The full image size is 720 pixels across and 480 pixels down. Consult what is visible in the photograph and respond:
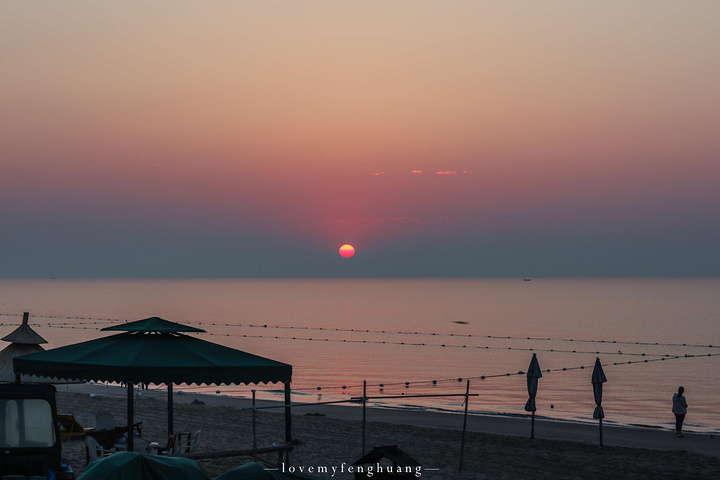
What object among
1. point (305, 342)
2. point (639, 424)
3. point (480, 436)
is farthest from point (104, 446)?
point (305, 342)

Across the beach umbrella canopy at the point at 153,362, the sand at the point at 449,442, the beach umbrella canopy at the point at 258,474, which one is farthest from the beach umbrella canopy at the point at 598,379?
the beach umbrella canopy at the point at 258,474

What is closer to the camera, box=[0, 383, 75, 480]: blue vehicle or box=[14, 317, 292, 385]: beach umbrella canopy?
box=[0, 383, 75, 480]: blue vehicle

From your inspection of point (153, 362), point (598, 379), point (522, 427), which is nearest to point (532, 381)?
point (598, 379)

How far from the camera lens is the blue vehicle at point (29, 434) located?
34.3ft

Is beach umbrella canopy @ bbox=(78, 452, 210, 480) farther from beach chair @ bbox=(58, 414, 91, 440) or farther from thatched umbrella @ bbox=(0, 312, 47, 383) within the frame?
thatched umbrella @ bbox=(0, 312, 47, 383)

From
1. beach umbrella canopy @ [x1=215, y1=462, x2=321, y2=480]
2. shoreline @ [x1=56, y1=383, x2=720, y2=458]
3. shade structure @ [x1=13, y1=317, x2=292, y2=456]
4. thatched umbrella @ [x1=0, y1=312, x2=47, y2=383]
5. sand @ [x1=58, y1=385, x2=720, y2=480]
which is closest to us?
beach umbrella canopy @ [x1=215, y1=462, x2=321, y2=480]

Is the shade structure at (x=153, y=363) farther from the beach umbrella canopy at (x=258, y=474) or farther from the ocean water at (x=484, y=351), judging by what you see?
the ocean water at (x=484, y=351)

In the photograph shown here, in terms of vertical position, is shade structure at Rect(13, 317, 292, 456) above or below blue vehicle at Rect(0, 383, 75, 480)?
above

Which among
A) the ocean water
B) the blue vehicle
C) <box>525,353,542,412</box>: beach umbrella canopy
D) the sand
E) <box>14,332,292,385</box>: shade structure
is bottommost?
the ocean water

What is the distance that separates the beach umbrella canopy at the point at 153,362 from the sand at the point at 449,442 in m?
3.88

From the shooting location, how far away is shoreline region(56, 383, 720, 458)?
24891 mm

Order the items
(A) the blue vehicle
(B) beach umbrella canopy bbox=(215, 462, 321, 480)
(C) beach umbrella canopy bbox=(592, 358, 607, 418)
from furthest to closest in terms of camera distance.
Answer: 1. (C) beach umbrella canopy bbox=(592, 358, 607, 418)
2. (A) the blue vehicle
3. (B) beach umbrella canopy bbox=(215, 462, 321, 480)

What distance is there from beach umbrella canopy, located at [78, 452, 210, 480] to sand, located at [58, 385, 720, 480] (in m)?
6.51

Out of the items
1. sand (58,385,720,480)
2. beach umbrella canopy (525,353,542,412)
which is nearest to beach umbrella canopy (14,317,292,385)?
sand (58,385,720,480)
